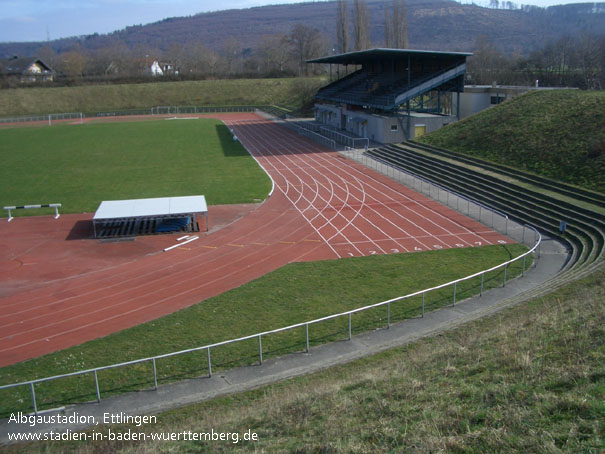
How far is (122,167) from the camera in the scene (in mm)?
42781

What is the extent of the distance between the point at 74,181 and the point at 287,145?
22313 mm

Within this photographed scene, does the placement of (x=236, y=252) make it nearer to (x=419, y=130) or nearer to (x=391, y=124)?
(x=391, y=124)

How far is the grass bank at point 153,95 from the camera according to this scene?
9300cm

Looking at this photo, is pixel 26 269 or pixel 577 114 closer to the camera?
pixel 26 269

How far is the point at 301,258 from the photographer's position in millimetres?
22109

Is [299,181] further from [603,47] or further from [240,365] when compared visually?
[603,47]

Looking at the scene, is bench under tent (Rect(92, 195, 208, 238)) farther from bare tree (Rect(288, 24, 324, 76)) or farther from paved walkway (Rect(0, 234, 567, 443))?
bare tree (Rect(288, 24, 324, 76))

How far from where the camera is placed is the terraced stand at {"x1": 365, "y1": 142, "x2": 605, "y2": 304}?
1982cm

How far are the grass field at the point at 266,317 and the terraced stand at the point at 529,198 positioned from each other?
7.69 ft

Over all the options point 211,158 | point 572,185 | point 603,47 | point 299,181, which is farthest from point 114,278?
point 603,47

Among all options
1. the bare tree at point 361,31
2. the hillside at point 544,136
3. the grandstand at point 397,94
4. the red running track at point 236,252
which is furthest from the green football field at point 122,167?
the bare tree at point 361,31

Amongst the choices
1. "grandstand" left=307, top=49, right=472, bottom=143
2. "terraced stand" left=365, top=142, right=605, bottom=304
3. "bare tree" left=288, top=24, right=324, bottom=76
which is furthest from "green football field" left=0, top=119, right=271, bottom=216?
"bare tree" left=288, top=24, right=324, bottom=76

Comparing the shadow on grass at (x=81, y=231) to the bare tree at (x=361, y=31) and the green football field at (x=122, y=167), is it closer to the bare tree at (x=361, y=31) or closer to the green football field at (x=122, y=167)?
the green football field at (x=122, y=167)

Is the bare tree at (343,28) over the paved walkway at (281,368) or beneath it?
over
